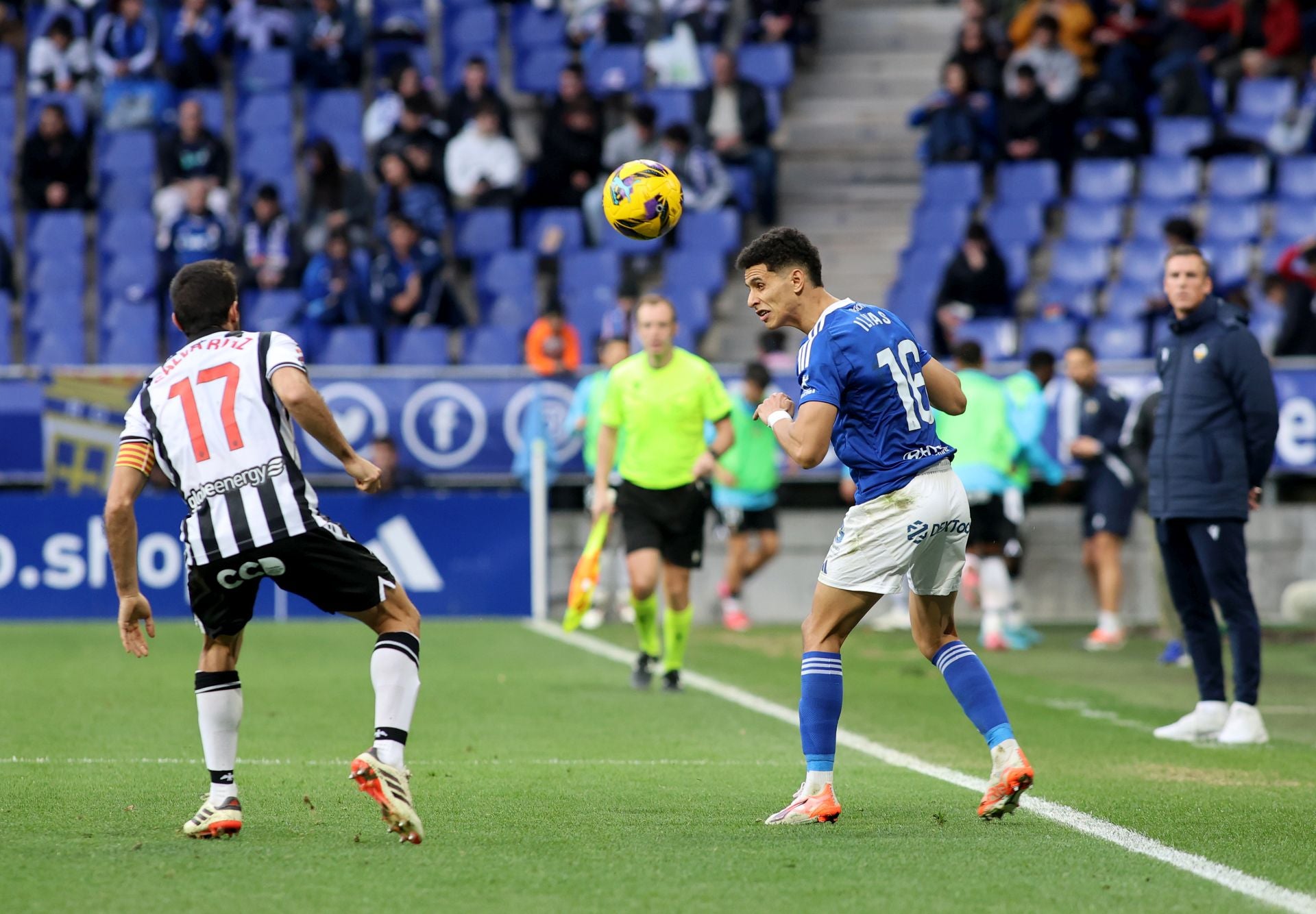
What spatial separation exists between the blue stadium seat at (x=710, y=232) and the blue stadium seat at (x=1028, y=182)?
3.01m

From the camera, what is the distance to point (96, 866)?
17.2ft

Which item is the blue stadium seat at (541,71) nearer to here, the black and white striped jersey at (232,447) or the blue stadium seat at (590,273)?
the blue stadium seat at (590,273)

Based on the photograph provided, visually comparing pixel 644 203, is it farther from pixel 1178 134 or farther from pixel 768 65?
pixel 768 65

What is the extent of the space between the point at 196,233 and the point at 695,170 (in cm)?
524

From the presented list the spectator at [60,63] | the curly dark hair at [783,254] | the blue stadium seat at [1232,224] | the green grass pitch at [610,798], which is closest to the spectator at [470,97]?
the spectator at [60,63]

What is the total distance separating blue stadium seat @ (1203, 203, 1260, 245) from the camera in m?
19.0

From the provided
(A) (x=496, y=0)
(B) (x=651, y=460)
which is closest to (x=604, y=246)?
(A) (x=496, y=0)

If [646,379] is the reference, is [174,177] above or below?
above

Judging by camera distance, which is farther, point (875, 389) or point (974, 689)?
point (974, 689)

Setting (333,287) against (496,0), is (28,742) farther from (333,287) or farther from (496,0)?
(496,0)

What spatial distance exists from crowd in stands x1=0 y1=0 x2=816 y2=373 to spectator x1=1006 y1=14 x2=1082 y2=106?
285 cm

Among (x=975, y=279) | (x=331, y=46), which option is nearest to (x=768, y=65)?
(x=975, y=279)

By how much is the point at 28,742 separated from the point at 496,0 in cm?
1561

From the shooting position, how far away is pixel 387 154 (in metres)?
19.7
